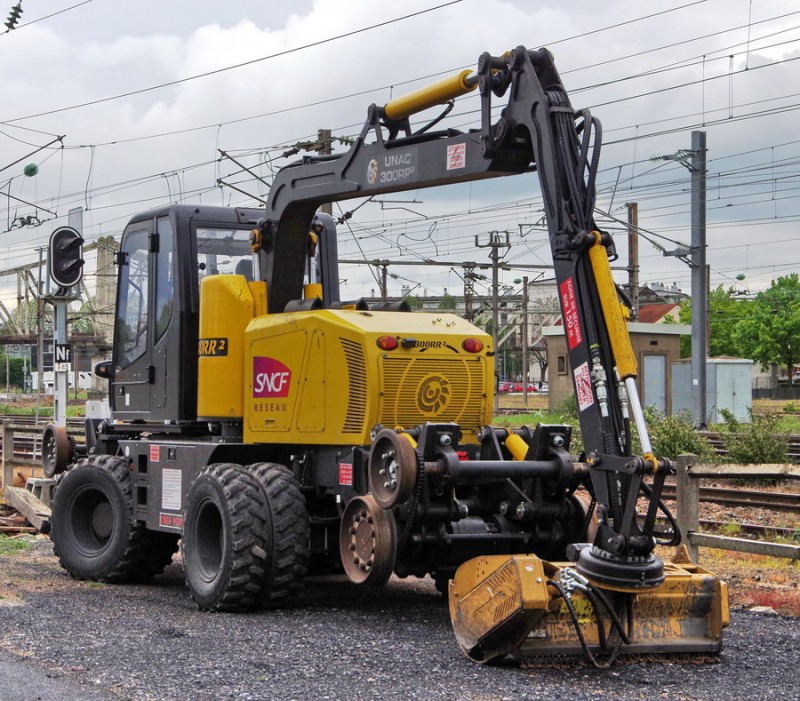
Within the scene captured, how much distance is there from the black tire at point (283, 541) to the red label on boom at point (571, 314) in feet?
8.63

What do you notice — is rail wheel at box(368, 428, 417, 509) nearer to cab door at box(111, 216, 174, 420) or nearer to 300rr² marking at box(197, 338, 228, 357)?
300rr² marking at box(197, 338, 228, 357)

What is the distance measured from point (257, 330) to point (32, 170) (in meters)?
19.3

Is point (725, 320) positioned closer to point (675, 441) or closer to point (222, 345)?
point (675, 441)

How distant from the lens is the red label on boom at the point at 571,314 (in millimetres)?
7664

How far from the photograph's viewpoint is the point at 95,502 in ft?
38.2

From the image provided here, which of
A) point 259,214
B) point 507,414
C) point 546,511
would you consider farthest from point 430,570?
point 507,414

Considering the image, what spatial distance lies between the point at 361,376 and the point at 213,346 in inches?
68.6

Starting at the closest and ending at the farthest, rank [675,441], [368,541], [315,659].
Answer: [315,659]
[368,541]
[675,441]

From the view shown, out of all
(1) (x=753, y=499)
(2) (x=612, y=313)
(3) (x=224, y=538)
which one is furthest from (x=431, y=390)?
(1) (x=753, y=499)

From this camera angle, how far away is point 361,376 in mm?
9109

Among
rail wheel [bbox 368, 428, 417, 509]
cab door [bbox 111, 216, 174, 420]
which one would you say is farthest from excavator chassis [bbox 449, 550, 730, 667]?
cab door [bbox 111, 216, 174, 420]

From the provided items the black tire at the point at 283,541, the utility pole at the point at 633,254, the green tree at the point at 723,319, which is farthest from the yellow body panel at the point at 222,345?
the green tree at the point at 723,319

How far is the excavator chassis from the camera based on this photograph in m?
6.87

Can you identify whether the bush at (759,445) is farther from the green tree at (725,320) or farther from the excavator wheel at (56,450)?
the green tree at (725,320)
